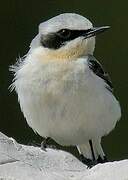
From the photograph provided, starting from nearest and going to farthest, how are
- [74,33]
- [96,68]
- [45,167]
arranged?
[45,167]
[74,33]
[96,68]

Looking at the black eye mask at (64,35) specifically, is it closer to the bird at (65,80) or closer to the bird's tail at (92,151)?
the bird at (65,80)

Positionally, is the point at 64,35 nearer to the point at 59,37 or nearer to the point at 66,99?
the point at 59,37

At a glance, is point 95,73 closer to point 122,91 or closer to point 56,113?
point 56,113

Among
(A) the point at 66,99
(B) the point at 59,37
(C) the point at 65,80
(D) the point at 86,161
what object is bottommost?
(D) the point at 86,161

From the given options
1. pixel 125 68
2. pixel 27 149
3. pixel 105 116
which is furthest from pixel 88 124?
pixel 125 68

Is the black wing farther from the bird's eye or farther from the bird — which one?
the bird's eye

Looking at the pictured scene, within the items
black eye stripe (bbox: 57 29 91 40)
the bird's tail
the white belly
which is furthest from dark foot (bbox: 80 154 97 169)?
black eye stripe (bbox: 57 29 91 40)

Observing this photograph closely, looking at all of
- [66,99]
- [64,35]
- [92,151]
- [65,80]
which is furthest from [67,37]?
[92,151]
